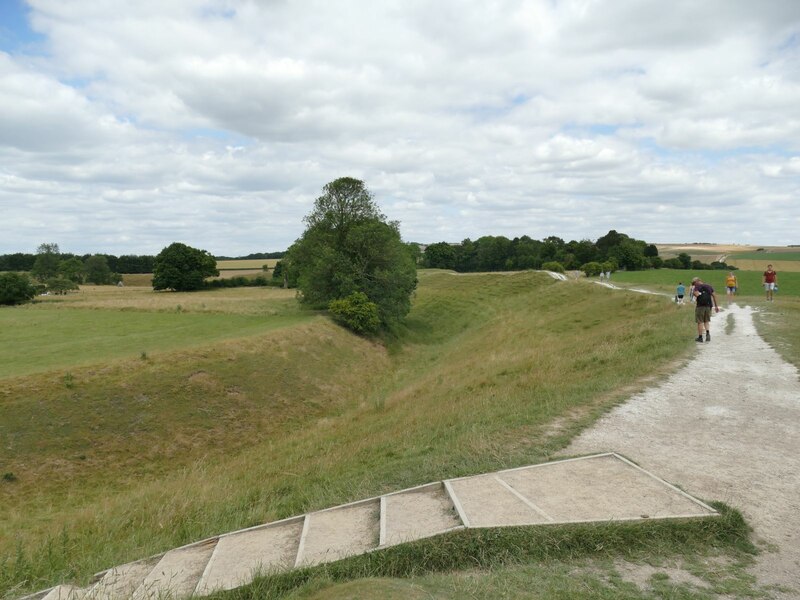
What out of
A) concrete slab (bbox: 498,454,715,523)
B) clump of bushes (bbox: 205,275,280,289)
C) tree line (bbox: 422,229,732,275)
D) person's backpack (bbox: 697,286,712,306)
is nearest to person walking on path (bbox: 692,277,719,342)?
person's backpack (bbox: 697,286,712,306)

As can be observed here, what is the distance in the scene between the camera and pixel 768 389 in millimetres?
12570

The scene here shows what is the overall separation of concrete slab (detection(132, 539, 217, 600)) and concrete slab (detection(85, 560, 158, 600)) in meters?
0.13

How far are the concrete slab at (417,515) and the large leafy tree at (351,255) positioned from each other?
37.9 meters

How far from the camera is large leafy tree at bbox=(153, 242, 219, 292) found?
7606 centimetres

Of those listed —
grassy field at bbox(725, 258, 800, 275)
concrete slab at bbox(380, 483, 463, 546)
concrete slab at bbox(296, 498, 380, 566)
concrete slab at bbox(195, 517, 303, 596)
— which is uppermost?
grassy field at bbox(725, 258, 800, 275)

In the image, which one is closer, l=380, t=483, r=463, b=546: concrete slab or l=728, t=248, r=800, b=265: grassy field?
l=380, t=483, r=463, b=546: concrete slab

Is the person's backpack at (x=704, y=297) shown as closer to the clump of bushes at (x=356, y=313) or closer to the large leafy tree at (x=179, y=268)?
the clump of bushes at (x=356, y=313)

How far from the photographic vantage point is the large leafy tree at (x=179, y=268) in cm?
7606

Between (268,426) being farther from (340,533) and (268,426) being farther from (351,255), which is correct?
(351,255)

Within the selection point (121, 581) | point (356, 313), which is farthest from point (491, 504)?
point (356, 313)

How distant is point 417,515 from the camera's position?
668 cm

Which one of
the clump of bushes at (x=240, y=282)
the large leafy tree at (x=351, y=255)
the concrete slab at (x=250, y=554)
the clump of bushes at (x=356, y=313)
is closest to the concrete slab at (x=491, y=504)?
the concrete slab at (x=250, y=554)

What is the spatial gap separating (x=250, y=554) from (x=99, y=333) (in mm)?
33750

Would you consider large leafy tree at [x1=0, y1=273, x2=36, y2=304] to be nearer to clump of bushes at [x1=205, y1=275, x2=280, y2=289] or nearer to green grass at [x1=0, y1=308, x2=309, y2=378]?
green grass at [x1=0, y1=308, x2=309, y2=378]
